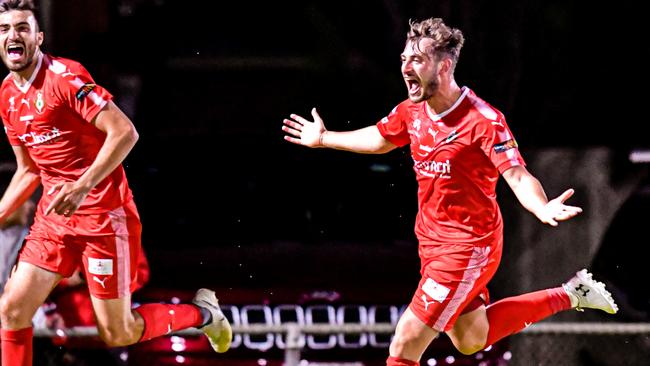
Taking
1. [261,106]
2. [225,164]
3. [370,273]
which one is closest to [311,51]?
[261,106]

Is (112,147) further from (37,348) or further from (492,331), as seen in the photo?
(37,348)

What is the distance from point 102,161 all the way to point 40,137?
38 centimetres

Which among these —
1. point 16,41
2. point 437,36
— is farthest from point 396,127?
point 16,41

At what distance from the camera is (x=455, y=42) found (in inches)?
180

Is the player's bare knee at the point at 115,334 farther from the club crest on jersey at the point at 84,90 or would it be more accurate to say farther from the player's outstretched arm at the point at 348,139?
the player's outstretched arm at the point at 348,139

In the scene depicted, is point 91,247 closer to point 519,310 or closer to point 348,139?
point 348,139

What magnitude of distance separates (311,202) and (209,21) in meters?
1.34

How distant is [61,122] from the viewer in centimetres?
472

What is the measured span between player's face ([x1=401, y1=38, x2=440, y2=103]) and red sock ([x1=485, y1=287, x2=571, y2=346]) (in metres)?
1.04

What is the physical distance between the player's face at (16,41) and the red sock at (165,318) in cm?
126

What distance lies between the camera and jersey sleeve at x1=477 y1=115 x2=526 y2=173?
14.2 ft

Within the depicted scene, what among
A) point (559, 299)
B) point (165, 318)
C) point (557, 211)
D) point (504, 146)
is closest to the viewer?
point (557, 211)

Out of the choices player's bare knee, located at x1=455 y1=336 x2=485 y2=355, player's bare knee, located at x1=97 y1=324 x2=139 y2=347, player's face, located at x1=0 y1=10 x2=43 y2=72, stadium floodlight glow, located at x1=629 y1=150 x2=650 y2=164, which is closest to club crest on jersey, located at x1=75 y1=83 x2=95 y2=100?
player's face, located at x1=0 y1=10 x2=43 y2=72

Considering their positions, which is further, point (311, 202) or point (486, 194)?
point (311, 202)
